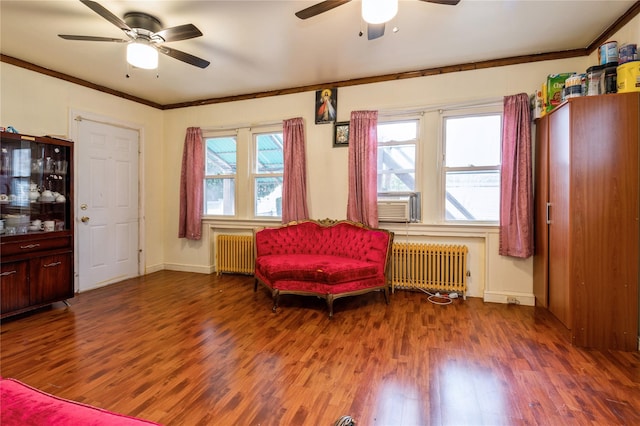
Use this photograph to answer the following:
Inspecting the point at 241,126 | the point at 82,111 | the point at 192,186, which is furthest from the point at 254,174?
the point at 82,111

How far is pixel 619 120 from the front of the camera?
233 centimetres

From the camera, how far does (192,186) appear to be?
15.5 ft

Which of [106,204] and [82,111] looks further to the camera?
[106,204]

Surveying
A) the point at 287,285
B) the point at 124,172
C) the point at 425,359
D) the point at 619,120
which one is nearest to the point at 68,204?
the point at 124,172

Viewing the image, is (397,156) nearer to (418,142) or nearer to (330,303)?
(418,142)

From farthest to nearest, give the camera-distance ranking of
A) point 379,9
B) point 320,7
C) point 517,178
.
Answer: point 517,178, point 320,7, point 379,9

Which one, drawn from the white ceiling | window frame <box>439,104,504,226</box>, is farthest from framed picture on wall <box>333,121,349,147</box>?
window frame <box>439,104,504,226</box>

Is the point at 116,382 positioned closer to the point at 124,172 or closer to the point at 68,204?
the point at 68,204

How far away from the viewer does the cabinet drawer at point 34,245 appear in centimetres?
283

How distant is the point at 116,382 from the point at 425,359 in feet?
7.00

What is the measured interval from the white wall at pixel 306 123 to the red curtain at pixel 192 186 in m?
0.19

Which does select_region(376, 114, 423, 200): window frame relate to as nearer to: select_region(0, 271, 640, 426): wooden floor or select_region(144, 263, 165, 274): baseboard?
select_region(0, 271, 640, 426): wooden floor

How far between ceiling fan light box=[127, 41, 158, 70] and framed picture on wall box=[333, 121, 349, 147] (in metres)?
2.22

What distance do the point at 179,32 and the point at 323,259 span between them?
2.58 metres
